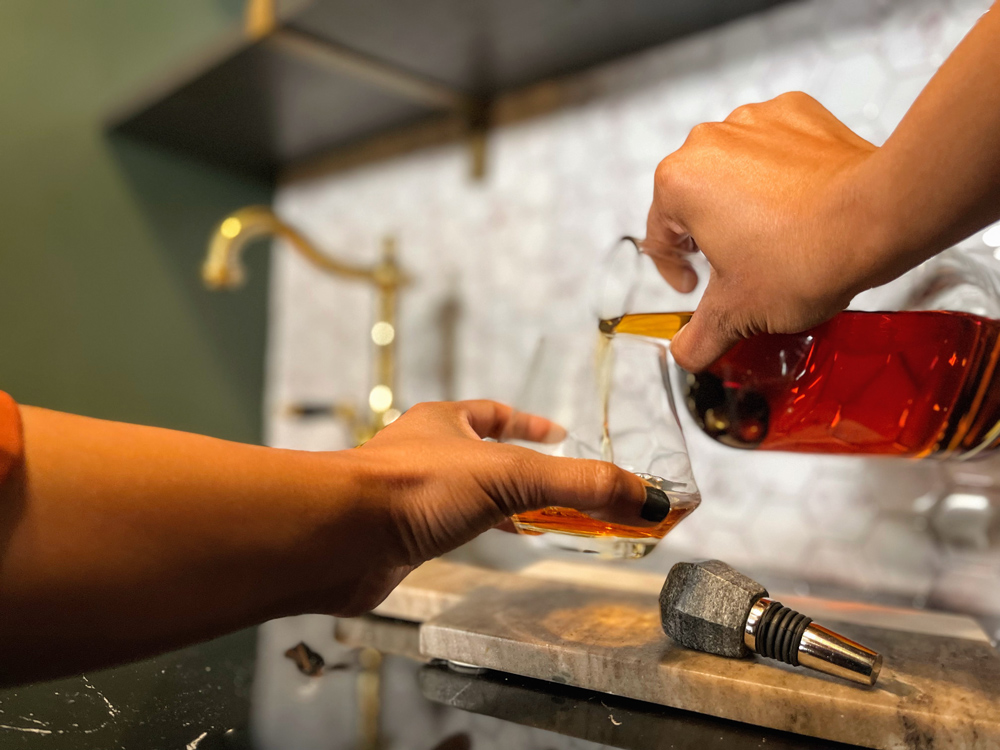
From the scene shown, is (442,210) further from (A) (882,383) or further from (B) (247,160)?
(A) (882,383)

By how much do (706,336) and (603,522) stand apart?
118mm

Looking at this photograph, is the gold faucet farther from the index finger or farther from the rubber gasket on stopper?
the rubber gasket on stopper

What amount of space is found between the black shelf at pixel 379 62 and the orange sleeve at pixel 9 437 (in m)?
0.60

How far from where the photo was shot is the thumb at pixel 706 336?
1.31 feet

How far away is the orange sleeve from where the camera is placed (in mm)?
259

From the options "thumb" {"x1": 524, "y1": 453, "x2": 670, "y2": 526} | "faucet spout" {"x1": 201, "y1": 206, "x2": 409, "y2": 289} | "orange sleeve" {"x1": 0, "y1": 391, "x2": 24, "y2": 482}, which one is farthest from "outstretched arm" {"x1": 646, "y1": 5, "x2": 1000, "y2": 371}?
"faucet spout" {"x1": 201, "y1": 206, "x2": 409, "y2": 289}

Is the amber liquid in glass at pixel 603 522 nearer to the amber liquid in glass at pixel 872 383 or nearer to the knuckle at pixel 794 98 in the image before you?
the amber liquid in glass at pixel 872 383

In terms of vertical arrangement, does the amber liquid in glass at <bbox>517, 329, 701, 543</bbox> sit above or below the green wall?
below

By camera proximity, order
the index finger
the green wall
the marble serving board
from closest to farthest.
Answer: the marble serving board, the index finger, the green wall

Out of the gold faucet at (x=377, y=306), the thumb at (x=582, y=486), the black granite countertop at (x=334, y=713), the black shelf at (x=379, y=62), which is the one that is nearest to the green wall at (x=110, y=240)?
the black shelf at (x=379, y=62)

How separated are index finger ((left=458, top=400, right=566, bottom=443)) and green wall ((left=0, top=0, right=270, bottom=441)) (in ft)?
2.38

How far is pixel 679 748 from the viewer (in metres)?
0.37

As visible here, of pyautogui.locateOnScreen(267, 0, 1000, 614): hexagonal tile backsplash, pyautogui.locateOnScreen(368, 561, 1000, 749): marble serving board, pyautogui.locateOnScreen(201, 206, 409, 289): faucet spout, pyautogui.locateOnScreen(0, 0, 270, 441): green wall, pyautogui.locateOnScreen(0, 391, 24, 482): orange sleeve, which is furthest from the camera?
pyautogui.locateOnScreen(0, 0, 270, 441): green wall

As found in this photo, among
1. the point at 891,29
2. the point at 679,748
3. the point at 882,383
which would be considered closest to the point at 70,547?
the point at 679,748
